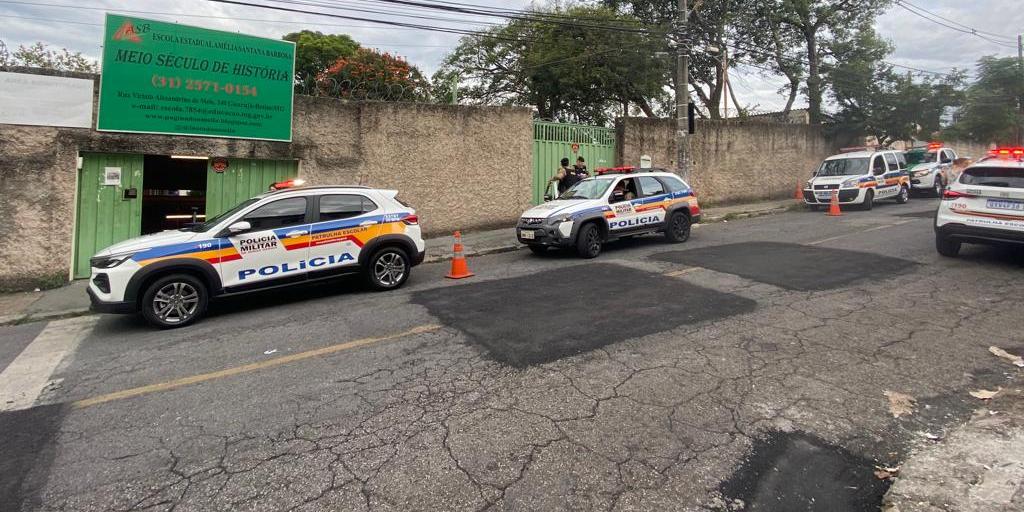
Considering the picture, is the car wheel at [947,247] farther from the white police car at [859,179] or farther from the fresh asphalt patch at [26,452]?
the fresh asphalt patch at [26,452]

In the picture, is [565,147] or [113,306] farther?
[565,147]

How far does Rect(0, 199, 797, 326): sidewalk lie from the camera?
26.0 feet

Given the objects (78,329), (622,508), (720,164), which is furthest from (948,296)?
(720,164)

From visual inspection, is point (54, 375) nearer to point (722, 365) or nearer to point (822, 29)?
point (722, 365)

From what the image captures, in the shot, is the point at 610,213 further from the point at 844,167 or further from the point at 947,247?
the point at 844,167

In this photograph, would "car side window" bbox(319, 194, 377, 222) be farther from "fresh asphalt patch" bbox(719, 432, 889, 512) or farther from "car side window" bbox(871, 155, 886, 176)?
"car side window" bbox(871, 155, 886, 176)

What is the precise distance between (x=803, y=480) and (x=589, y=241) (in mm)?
7296

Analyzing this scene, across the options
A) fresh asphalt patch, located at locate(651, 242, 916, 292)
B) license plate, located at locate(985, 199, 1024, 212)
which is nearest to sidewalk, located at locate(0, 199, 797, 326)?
fresh asphalt patch, located at locate(651, 242, 916, 292)

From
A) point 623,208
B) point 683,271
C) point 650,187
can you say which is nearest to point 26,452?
point 683,271

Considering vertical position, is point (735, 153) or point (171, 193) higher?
point (735, 153)

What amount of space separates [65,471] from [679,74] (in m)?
16.2

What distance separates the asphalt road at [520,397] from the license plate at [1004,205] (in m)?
1.10

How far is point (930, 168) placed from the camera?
793 inches

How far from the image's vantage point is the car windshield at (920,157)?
20.6 m
